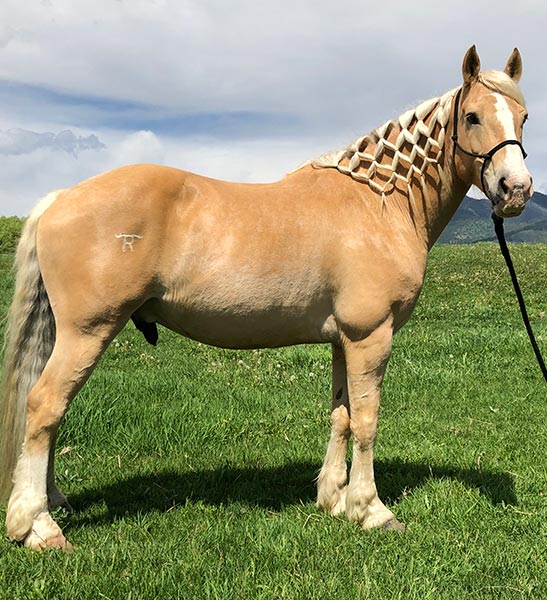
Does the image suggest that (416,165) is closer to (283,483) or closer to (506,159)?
(506,159)

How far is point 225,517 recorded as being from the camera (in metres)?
3.99

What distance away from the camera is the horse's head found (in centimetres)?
343

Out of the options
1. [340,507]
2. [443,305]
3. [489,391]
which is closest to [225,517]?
[340,507]

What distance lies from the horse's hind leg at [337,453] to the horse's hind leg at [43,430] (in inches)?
70.4

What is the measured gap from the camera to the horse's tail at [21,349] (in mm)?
3732

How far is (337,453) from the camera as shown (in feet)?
14.2

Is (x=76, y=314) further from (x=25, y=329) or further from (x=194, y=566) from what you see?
(x=194, y=566)

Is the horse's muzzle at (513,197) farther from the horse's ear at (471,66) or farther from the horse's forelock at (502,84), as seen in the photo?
the horse's ear at (471,66)

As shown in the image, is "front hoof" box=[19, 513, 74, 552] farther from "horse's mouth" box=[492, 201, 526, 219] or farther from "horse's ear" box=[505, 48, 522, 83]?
"horse's ear" box=[505, 48, 522, 83]

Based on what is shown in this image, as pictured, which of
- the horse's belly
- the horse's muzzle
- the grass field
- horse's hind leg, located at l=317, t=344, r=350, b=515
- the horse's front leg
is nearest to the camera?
the grass field

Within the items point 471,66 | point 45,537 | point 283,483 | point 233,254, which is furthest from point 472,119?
point 45,537

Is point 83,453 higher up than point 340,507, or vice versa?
point 340,507

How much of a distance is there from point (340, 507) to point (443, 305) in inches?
429

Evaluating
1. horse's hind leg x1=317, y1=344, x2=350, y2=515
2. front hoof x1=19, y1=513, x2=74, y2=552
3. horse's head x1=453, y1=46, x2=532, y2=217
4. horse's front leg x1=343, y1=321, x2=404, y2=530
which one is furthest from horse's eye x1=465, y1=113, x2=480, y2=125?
front hoof x1=19, y1=513, x2=74, y2=552
